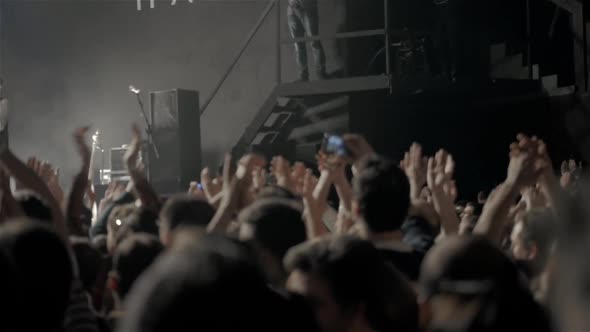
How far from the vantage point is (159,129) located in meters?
12.1

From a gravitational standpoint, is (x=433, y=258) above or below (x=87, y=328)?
above

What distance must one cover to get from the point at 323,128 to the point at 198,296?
34.6ft

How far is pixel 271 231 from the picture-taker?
299cm

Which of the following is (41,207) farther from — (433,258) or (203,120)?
(203,120)

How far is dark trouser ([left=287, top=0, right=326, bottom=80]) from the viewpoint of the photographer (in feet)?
37.2

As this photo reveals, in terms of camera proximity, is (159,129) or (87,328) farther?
(159,129)

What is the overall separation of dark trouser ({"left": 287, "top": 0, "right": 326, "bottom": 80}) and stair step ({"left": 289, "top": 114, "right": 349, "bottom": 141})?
557 millimetres

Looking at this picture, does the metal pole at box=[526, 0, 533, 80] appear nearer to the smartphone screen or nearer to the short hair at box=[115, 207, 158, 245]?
the smartphone screen

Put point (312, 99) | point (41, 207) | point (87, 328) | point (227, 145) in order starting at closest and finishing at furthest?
1. point (87, 328)
2. point (41, 207)
3. point (312, 99)
4. point (227, 145)

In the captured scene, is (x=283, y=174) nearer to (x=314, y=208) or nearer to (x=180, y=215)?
(x=314, y=208)

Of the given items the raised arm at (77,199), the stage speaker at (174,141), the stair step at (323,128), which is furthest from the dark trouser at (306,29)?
the raised arm at (77,199)

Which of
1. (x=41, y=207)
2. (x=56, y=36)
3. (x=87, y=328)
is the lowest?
(x=87, y=328)

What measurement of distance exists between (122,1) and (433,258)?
45.3 ft

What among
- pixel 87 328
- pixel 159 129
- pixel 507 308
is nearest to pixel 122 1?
pixel 159 129
